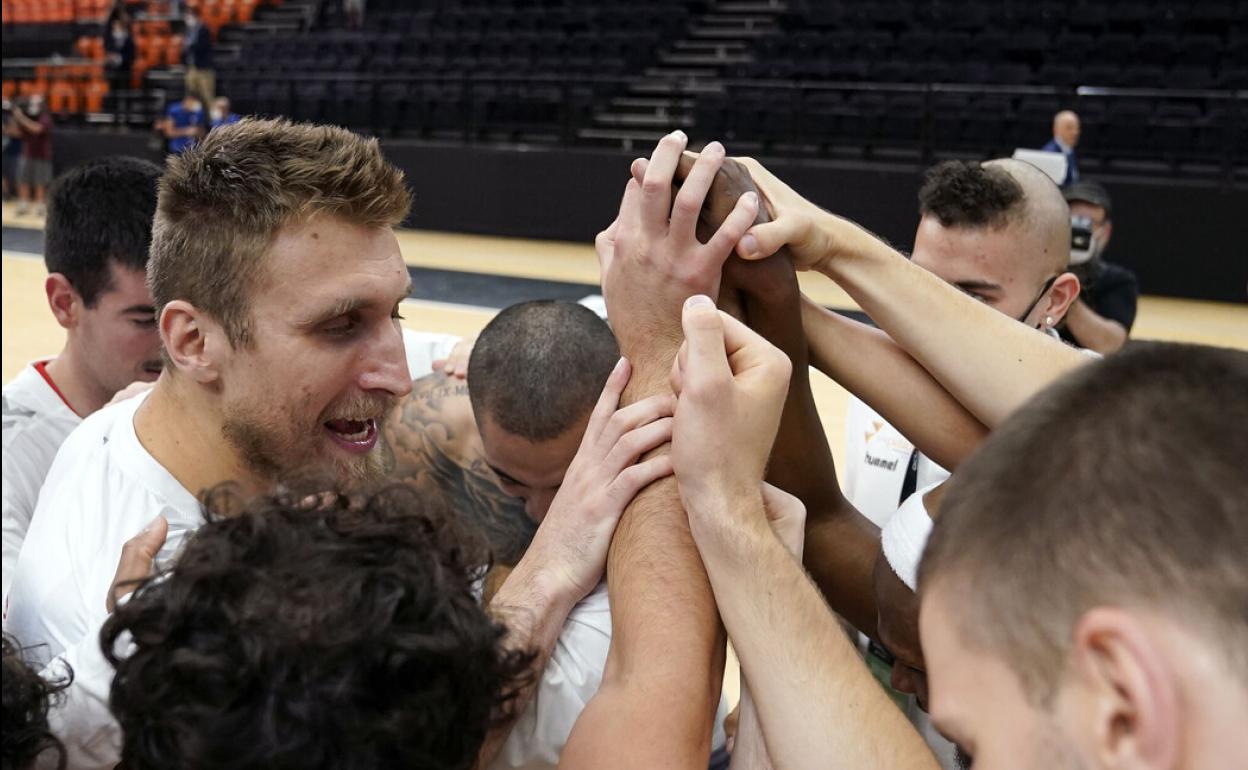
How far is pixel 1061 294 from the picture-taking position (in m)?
2.67

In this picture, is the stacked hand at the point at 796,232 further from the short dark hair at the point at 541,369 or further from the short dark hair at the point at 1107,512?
the short dark hair at the point at 541,369

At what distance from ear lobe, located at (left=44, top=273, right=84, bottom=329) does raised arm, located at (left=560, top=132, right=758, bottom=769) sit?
1.46 metres

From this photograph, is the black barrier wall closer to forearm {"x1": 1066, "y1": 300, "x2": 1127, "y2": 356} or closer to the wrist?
forearm {"x1": 1066, "y1": 300, "x2": 1127, "y2": 356}

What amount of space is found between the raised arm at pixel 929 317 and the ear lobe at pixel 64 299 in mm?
1582

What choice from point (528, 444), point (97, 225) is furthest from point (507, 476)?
point (97, 225)

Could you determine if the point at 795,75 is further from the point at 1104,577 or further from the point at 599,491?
the point at 1104,577

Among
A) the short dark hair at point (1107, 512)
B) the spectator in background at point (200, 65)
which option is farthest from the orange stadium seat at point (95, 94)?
the short dark hair at point (1107, 512)

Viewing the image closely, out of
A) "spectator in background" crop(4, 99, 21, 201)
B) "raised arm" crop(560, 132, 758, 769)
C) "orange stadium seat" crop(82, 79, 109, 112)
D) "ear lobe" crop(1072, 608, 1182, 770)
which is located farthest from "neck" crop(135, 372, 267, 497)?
"orange stadium seat" crop(82, 79, 109, 112)

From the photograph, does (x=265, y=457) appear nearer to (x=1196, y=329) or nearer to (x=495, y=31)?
(x=1196, y=329)

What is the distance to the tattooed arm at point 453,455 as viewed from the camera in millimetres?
2695

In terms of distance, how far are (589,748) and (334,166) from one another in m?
0.86

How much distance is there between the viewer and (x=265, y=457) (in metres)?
1.67

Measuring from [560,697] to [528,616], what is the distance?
0.10 metres

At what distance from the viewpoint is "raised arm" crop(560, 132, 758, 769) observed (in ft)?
3.73
